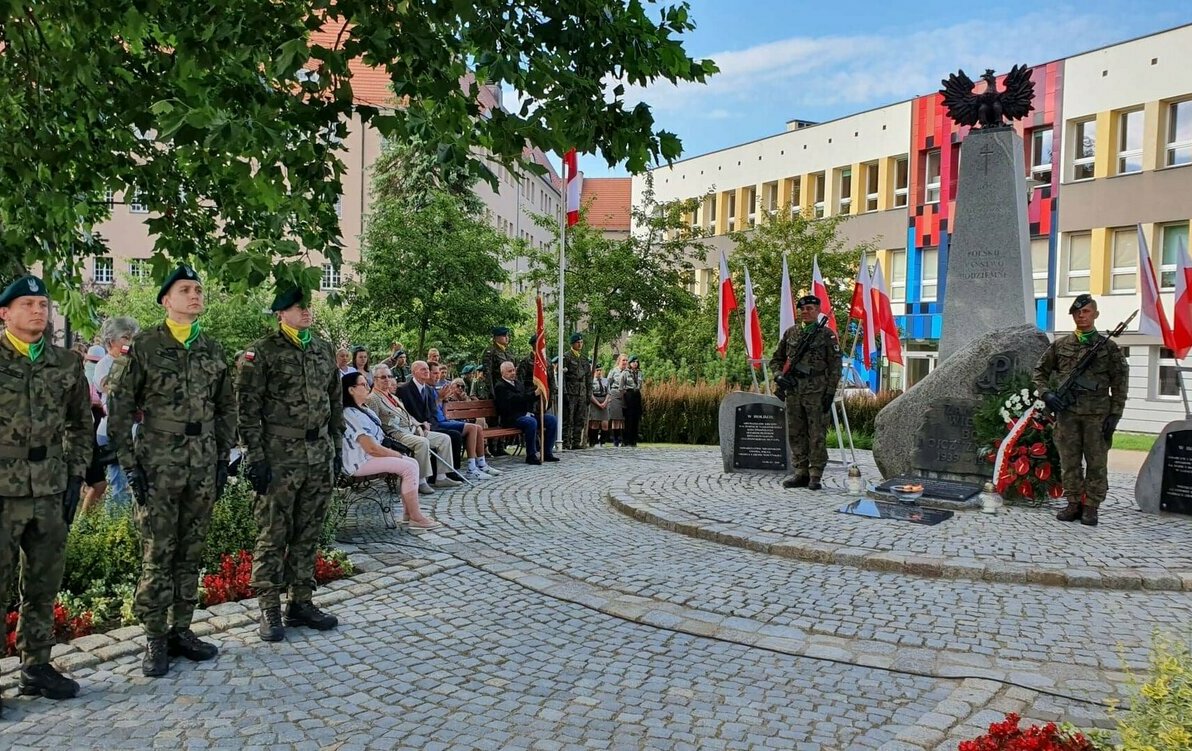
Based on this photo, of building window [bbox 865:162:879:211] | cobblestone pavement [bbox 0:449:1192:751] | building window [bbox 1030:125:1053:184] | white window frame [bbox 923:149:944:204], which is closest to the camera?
cobblestone pavement [bbox 0:449:1192:751]

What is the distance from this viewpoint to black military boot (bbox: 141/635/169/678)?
480 centimetres

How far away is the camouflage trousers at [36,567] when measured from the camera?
4.48m

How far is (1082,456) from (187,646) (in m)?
8.30

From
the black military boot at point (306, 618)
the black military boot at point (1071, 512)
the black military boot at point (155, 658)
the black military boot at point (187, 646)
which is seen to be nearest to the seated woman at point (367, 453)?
the black military boot at point (306, 618)

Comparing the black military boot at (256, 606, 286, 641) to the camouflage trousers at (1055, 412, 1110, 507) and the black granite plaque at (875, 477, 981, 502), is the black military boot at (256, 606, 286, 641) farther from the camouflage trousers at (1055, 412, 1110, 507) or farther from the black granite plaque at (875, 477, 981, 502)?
the camouflage trousers at (1055, 412, 1110, 507)

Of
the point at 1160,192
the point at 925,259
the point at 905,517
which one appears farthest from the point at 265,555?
the point at 925,259

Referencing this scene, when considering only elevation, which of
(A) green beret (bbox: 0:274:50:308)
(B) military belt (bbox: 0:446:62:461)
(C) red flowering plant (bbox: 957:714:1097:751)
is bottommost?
(C) red flowering plant (bbox: 957:714:1097:751)

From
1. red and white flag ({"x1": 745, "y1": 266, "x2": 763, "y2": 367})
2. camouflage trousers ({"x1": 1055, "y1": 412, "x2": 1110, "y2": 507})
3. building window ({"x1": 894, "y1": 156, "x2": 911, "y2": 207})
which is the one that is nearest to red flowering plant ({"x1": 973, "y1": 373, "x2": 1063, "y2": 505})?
camouflage trousers ({"x1": 1055, "y1": 412, "x2": 1110, "y2": 507})

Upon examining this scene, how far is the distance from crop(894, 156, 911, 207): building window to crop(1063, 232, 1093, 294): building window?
7454mm

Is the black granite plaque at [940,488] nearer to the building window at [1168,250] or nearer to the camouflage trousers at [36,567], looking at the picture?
the camouflage trousers at [36,567]

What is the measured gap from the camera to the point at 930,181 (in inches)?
1385

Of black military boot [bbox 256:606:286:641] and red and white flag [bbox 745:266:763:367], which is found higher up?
red and white flag [bbox 745:266:763:367]

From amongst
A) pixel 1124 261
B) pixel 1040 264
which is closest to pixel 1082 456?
pixel 1124 261

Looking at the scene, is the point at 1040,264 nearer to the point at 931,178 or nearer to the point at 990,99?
the point at 931,178
